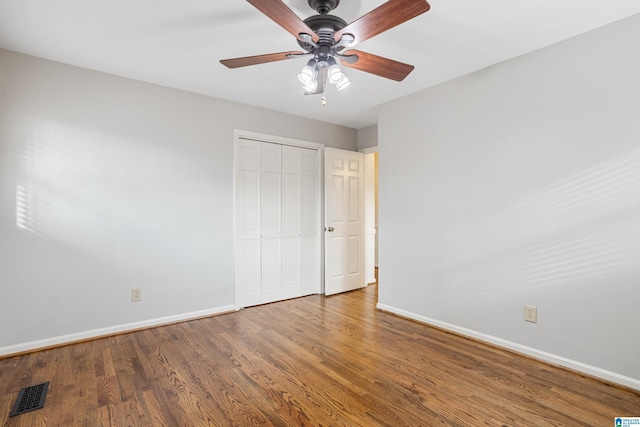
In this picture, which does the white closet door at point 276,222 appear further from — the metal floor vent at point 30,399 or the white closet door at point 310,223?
the metal floor vent at point 30,399

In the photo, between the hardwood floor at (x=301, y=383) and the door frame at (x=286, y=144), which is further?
the door frame at (x=286, y=144)

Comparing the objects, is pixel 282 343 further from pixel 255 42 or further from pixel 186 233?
→ pixel 255 42

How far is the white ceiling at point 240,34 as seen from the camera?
2.00 m

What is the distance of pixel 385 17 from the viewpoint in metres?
1.54

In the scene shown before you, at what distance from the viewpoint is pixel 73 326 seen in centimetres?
281

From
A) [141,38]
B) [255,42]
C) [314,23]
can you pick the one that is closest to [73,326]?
[141,38]

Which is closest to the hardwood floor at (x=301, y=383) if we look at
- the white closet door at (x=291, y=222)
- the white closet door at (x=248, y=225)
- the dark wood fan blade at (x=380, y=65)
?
the white closet door at (x=248, y=225)

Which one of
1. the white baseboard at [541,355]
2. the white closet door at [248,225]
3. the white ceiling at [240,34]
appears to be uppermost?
the white ceiling at [240,34]

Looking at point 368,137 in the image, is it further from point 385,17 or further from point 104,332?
point 104,332

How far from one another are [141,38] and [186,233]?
186cm

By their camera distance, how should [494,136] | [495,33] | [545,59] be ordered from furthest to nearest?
1. [494,136]
2. [545,59]
3. [495,33]

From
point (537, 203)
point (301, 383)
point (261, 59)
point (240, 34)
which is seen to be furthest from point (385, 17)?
point (301, 383)

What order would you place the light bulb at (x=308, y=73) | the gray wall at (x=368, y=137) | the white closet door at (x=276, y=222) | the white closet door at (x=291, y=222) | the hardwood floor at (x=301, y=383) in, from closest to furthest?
1. the hardwood floor at (x=301, y=383)
2. the light bulb at (x=308, y=73)
3. the white closet door at (x=276, y=222)
4. the white closet door at (x=291, y=222)
5. the gray wall at (x=368, y=137)

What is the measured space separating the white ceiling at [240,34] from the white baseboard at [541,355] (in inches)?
95.1
